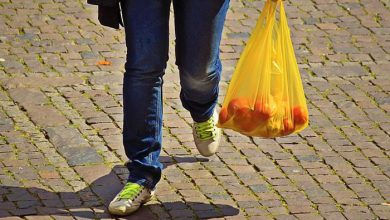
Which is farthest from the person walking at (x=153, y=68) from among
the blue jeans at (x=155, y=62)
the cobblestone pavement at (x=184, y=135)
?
the cobblestone pavement at (x=184, y=135)

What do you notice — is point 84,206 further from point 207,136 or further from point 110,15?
point 110,15

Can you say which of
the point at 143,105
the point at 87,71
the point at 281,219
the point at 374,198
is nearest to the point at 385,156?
the point at 374,198

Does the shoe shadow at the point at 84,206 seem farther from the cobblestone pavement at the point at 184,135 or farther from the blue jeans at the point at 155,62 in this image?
the blue jeans at the point at 155,62

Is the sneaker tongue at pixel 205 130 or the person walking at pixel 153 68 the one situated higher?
the person walking at pixel 153 68

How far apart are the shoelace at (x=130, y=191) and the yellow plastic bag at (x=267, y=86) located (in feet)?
1.88

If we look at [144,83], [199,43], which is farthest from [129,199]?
[199,43]

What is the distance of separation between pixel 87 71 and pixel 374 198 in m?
2.30

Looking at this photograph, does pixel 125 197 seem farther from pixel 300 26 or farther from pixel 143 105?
pixel 300 26

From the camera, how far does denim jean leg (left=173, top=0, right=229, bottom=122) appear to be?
5.09m

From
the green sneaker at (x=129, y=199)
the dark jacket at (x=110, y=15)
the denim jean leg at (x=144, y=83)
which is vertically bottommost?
the green sneaker at (x=129, y=199)

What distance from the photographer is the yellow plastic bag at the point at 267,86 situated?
5.19 m

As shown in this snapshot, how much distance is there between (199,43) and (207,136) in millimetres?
742

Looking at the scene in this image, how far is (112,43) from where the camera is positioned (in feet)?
24.7

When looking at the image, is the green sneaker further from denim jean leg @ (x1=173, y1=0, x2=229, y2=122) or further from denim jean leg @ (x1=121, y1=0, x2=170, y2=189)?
denim jean leg @ (x1=173, y1=0, x2=229, y2=122)
